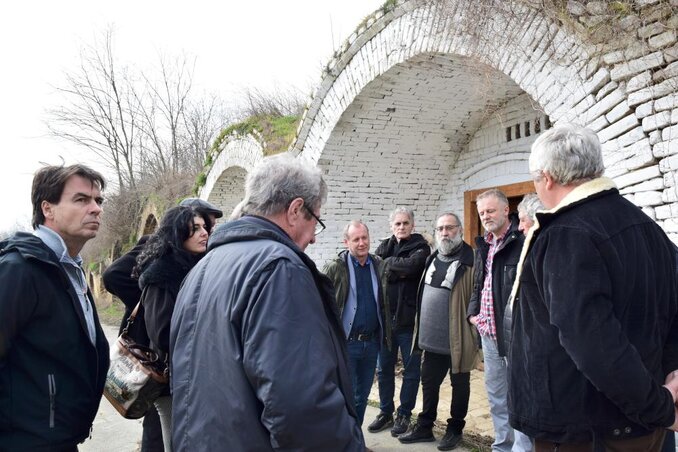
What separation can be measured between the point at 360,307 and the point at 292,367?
2573 mm

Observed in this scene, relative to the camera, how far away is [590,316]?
1562 millimetres

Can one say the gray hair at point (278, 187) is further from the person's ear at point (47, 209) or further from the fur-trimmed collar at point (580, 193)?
the person's ear at point (47, 209)

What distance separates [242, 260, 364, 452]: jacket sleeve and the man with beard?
241cm

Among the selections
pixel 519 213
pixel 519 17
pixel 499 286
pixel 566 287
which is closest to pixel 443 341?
pixel 499 286

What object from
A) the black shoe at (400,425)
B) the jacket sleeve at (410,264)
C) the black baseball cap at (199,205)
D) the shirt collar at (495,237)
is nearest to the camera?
the black baseball cap at (199,205)

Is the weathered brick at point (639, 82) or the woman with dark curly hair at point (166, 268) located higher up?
the weathered brick at point (639, 82)

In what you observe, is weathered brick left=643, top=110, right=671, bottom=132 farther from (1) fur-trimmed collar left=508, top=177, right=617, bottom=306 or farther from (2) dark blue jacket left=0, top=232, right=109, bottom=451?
(2) dark blue jacket left=0, top=232, right=109, bottom=451

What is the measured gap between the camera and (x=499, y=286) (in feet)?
10.3

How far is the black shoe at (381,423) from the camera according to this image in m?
4.02

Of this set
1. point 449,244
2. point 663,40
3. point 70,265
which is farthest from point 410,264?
point 70,265

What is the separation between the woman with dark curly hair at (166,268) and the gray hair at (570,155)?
6.01 ft

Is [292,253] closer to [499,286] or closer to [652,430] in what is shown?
[652,430]

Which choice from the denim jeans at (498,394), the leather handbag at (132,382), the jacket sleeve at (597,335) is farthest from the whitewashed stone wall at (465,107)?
the leather handbag at (132,382)

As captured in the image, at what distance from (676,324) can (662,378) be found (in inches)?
8.4
